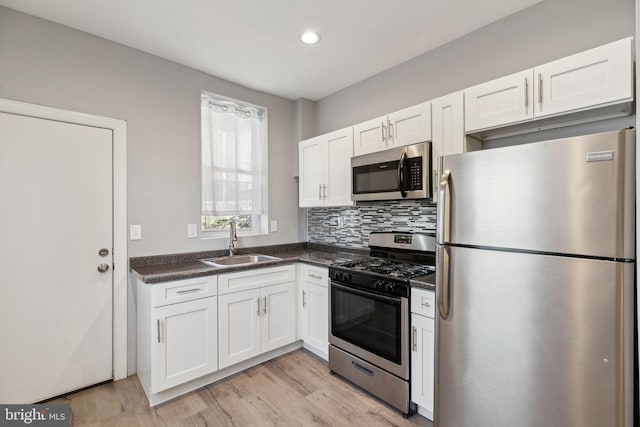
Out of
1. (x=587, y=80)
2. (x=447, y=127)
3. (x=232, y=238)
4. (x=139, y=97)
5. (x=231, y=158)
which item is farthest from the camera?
(x=231, y=158)

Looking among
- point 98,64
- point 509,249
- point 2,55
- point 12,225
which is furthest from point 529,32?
point 12,225

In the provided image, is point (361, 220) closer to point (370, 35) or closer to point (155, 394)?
point (370, 35)

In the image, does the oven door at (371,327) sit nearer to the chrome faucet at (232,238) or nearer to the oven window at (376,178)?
the oven window at (376,178)

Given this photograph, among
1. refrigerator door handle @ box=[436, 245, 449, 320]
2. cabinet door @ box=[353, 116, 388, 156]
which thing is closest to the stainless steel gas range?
refrigerator door handle @ box=[436, 245, 449, 320]

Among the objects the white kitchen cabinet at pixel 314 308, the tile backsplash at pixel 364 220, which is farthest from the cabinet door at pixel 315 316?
the tile backsplash at pixel 364 220

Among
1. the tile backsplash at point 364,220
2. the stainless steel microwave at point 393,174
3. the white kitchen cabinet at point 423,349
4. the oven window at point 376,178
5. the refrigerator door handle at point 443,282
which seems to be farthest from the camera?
the tile backsplash at point 364,220

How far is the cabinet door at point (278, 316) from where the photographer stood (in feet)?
8.54

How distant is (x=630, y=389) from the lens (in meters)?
1.12

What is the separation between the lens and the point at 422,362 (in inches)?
73.2

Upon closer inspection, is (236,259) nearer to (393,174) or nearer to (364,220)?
(364,220)

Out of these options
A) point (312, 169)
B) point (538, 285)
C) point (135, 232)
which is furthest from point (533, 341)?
point (135, 232)

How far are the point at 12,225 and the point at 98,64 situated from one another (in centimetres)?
130

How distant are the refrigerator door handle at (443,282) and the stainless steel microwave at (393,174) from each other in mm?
616

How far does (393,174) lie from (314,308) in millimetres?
1365
